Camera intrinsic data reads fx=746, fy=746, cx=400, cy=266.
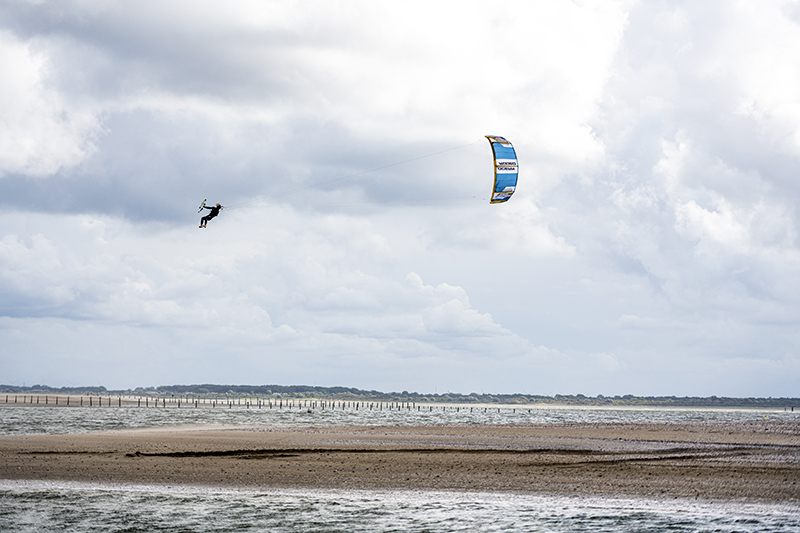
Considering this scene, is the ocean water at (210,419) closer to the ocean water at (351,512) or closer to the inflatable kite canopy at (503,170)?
the ocean water at (351,512)

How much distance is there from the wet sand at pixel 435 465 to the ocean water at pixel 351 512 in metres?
1.30

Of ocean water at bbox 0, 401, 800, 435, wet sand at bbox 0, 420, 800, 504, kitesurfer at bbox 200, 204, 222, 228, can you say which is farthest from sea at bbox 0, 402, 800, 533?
ocean water at bbox 0, 401, 800, 435

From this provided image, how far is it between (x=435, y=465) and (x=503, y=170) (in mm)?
12282

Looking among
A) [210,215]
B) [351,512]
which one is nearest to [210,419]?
[210,215]

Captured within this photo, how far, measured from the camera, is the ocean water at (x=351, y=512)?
1440 centimetres

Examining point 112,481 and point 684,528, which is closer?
point 684,528

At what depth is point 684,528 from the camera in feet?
46.6

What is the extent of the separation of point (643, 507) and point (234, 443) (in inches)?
787

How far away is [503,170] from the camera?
29891mm

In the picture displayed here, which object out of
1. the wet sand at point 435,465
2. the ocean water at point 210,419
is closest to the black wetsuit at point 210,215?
the wet sand at point 435,465

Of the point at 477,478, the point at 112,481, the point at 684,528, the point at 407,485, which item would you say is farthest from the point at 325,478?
the point at 684,528

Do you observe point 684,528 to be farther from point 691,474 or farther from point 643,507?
point 691,474

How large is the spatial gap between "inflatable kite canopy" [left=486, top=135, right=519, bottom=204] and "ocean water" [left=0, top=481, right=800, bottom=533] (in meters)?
14.7

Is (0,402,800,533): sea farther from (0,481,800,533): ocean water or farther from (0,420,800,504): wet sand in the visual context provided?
(0,420,800,504): wet sand
